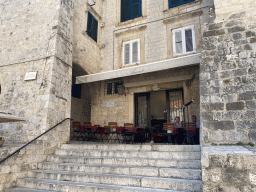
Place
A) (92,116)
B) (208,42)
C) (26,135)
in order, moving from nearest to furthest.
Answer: (208,42), (26,135), (92,116)

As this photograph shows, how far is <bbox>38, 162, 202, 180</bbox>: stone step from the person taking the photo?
359 cm

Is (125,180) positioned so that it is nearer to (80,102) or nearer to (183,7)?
(80,102)

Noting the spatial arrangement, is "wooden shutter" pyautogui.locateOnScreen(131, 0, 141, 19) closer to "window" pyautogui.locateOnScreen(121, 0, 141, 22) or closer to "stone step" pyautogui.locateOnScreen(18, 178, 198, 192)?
"window" pyautogui.locateOnScreen(121, 0, 141, 22)

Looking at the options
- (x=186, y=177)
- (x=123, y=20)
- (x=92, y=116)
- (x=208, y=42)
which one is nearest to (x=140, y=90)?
(x=92, y=116)

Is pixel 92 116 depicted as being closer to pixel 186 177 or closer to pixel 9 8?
pixel 9 8

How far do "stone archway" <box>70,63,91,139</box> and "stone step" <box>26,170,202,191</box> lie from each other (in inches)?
209

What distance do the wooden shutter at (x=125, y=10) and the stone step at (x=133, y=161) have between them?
26.1ft

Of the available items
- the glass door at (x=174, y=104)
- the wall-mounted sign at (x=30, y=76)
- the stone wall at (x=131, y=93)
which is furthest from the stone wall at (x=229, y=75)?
the wall-mounted sign at (x=30, y=76)

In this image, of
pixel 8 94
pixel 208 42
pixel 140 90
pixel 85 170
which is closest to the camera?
pixel 85 170

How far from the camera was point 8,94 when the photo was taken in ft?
21.1

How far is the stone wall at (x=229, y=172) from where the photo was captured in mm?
2357

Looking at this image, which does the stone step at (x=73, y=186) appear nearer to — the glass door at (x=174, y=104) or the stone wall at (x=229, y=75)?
the stone wall at (x=229, y=75)

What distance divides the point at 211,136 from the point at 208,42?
2.34 metres

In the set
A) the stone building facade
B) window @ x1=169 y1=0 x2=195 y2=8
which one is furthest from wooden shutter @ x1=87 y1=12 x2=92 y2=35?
window @ x1=169 y1=0 x2=195 y2=8
